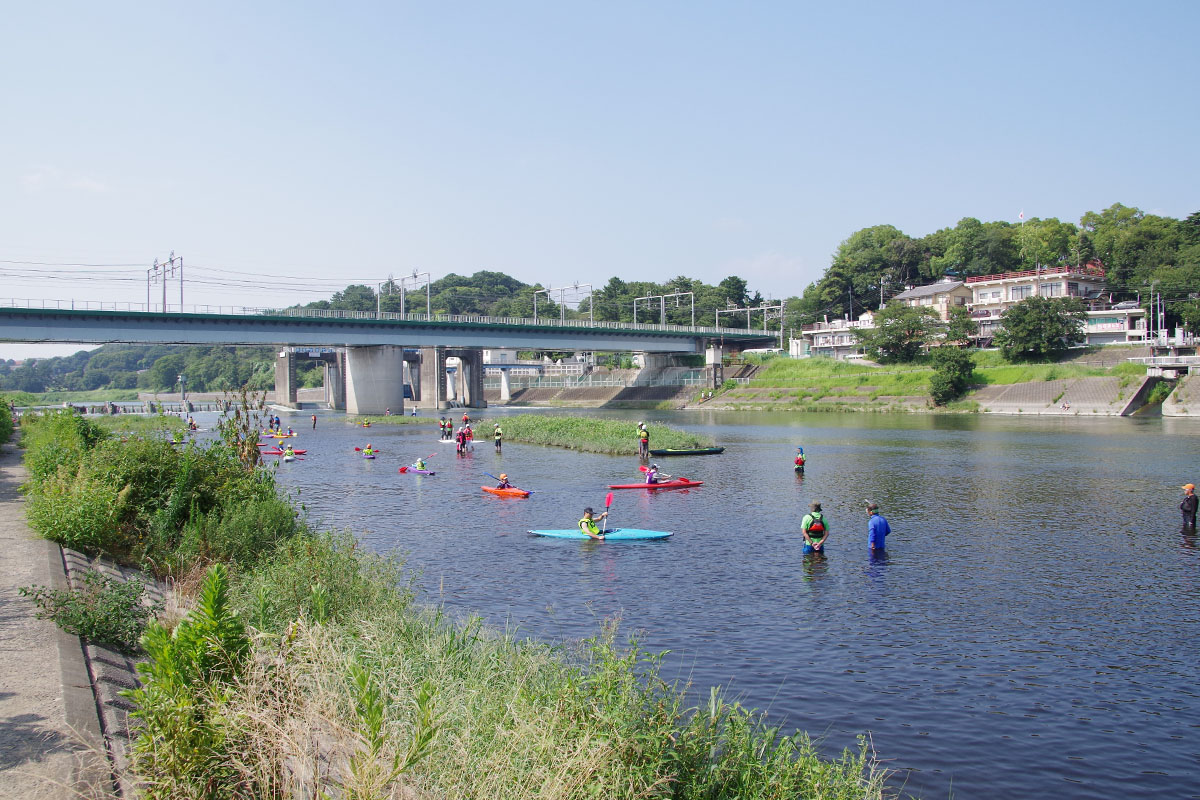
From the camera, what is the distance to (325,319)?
94438 millimetres

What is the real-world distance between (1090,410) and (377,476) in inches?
2592

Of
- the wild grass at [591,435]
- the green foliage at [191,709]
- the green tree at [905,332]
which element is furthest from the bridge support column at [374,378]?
the green foliage at [191,709]

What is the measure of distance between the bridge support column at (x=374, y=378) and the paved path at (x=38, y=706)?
90.8m

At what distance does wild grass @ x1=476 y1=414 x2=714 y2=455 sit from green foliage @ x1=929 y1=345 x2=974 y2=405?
1519 inches

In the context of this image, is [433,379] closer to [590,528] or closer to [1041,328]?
[1041,328]

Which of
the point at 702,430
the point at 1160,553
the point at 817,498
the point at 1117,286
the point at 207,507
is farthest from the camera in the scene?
the point at 1117,286

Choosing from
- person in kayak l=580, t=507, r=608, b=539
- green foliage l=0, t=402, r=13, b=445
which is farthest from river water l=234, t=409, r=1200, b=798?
green foliage l=0, t=402, r=13, b=445

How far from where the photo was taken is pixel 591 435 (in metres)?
59.8

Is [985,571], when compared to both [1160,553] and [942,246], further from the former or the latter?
[942,246]

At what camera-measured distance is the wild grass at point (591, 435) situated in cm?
5459

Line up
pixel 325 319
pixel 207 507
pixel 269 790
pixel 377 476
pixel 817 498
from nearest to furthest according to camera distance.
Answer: pixel 269 790 → pixel 207 507 → pixel 817 498 → pixel 377 476 → pixel 325 319

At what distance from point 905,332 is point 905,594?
93178mm

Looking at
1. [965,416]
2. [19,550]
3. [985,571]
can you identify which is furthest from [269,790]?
[965,416]

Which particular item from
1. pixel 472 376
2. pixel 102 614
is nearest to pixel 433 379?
pixel 472 376
